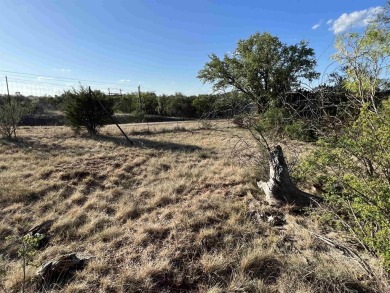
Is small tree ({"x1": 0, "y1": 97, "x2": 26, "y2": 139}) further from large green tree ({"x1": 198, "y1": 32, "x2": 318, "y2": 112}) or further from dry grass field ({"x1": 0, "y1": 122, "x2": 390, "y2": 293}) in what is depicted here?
large green tree ({"x1": 198, "y1": 32, "x2": 318, "y2": 112})

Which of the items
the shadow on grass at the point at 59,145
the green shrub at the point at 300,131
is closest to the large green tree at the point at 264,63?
the shadow on grass at the point at 59,145

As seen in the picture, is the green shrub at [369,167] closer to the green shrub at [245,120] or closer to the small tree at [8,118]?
the green shrub at [245,120]

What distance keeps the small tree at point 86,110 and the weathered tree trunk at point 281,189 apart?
423 inches

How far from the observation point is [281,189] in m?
4.81

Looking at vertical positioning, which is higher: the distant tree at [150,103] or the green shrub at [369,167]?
the distant tree at [150,103]

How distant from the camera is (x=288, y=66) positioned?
19.0 m

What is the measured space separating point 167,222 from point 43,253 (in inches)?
75.1

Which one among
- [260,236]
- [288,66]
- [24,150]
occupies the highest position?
[288,66]

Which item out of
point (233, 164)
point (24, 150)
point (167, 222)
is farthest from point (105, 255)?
point (24, 150)

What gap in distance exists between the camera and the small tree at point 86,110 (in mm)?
13164

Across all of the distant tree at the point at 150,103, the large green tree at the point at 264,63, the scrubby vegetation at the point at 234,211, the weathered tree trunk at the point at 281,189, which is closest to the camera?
the scrubby vegetation at the point at 234,211

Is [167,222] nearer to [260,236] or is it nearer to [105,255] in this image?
[105,255]

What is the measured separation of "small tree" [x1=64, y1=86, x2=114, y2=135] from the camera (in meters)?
13.2

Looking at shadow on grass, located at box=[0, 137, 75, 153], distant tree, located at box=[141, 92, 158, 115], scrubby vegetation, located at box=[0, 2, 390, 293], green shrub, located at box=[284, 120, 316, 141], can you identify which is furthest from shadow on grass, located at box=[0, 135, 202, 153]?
distant tree, located at box=[141, 92, 158, 115]
